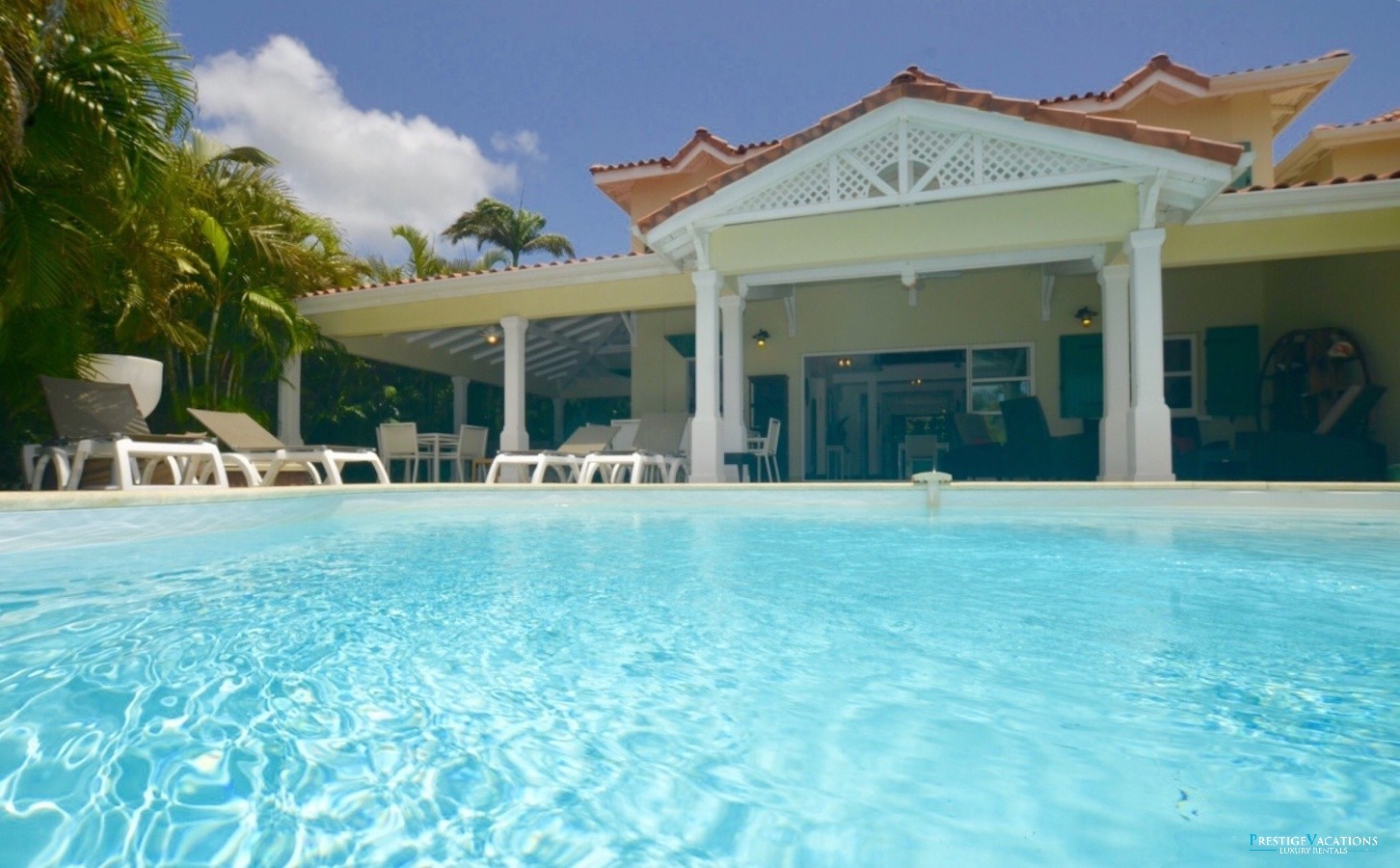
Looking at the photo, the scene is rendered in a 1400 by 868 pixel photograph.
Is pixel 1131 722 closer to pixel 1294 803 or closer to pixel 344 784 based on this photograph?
pixel 1294 803

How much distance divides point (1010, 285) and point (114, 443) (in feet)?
36.1

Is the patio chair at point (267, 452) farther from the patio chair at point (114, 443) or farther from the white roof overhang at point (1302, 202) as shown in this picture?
the white roof overhang at point (1302, 202)

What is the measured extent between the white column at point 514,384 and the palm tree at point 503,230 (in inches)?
689

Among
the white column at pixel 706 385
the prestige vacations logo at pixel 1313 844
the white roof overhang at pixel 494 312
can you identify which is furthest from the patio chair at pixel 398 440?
the prestige vacations logo at pixel 1313 844

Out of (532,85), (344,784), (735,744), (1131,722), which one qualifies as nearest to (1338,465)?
(1131,722)

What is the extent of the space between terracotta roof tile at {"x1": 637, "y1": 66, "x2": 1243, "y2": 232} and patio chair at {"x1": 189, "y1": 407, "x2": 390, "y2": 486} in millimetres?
3922

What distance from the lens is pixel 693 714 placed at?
162 cm

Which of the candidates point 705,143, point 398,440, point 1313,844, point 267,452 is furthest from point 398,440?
point 1313,844

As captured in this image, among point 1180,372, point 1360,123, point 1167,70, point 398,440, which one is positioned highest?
point 1167,70

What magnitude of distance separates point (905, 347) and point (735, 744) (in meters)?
11.4

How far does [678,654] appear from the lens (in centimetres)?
207

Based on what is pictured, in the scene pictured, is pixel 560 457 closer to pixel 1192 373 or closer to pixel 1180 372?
pixel 1180 372

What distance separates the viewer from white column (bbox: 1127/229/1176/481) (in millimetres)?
7320

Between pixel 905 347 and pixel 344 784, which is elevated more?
pixel 905 347
